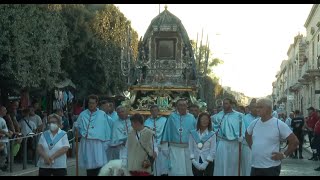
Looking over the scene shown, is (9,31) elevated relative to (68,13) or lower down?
lower down

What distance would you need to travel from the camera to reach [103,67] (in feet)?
118

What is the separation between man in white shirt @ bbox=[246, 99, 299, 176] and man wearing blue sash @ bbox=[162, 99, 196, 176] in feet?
13.1

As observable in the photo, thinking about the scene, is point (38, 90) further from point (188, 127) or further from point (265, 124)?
point (265, 124)

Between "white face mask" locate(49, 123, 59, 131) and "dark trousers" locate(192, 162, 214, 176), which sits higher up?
"white face mask" locate(49, 123, 59, 131)

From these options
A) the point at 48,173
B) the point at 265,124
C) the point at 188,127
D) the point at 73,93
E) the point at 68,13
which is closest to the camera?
the point at 265,124

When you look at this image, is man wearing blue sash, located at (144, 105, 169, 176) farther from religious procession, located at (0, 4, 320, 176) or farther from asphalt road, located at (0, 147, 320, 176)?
Result: asphalt road, located at (0, 147, 320, 176)

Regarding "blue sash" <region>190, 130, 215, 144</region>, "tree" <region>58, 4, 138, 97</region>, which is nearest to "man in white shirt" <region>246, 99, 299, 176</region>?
"blue sash" <region>190, 130, 215, 144</region>

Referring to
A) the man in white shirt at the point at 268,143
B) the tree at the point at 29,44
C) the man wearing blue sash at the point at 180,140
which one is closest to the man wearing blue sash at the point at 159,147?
the man wearing blue sash at the point at 180,140

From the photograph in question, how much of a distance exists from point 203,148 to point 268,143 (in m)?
2.74

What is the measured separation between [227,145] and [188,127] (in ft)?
3.19

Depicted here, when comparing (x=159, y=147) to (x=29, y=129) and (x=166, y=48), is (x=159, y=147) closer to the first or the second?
(x=29, y=129)

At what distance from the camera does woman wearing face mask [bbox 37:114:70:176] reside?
34.2 ft

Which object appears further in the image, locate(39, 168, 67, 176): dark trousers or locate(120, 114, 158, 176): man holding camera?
locate(39, 168, 67, 176): dark trousers
